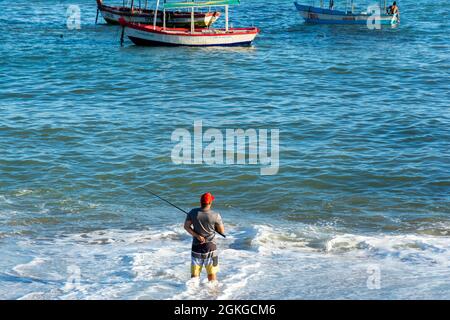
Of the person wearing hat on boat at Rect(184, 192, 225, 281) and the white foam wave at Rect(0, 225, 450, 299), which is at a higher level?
the person wearing hat on boat at Rect(184, 192, 225, 281)

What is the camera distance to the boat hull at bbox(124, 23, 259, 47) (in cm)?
4056

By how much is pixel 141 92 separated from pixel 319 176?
12568mm

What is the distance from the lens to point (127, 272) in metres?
13.5

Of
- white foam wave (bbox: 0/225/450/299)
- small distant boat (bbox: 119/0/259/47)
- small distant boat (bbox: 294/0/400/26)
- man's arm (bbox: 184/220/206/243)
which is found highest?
small distant boat (bbox: 294/0/400/26)

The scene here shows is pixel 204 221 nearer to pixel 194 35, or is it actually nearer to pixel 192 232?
pixel 192 232

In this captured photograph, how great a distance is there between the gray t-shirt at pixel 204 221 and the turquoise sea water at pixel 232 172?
3.36 feet

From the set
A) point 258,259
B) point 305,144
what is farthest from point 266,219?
point 305,144

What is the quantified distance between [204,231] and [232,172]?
8.55 metres

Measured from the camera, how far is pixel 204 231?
12.1 meters

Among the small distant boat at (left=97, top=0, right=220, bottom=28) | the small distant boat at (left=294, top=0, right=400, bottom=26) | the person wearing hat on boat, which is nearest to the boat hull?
the small distant boat at (left=97, top=0, right=220, bottom=28)

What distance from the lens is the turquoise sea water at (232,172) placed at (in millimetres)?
13508
